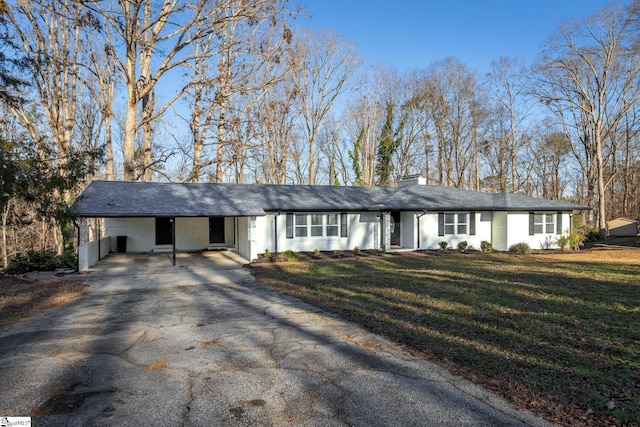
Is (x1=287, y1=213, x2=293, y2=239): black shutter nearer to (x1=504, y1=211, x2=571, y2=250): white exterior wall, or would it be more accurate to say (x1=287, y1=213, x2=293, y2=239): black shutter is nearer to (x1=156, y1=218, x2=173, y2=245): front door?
(x1=156, y1=218, x2=173, y2=245): front door

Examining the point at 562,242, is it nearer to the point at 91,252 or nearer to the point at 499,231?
the point at 499,231

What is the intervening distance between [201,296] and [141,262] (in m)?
7.47

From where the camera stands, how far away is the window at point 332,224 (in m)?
18.6

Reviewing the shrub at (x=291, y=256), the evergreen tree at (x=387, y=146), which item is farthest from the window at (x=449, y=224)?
the evergreen tree at (x=387, y=146)

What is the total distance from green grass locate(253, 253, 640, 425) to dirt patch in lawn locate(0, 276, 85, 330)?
5.01 m

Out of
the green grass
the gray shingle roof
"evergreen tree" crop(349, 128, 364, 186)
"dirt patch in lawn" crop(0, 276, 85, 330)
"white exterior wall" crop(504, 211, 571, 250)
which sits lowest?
"dirt patch in lawn" crop(0, 276, 85, 330)

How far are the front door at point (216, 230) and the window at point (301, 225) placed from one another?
4394mm

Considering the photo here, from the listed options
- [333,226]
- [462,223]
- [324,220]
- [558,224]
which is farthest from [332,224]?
[558,224]

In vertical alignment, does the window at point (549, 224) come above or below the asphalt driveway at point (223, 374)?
above

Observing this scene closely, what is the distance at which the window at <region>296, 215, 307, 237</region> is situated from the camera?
18156 millimetres

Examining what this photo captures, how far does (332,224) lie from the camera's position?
18.7 metres

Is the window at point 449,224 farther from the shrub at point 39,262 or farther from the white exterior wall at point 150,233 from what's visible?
the shrub at point 39,262

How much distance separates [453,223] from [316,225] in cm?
723

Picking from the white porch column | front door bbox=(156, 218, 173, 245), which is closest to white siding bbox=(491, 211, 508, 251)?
the white porch column
